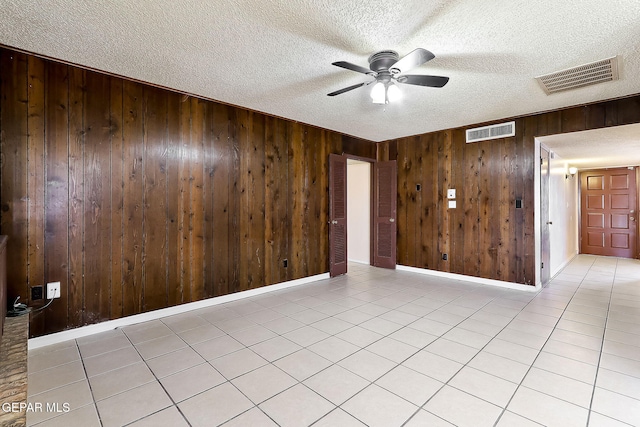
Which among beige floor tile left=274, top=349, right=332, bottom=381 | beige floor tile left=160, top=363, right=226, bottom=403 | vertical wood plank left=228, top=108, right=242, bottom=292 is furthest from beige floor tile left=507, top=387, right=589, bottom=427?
vertical wood plank left=228, top=108, right=242, bottom=292

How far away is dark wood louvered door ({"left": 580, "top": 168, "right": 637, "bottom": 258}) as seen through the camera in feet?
22.5

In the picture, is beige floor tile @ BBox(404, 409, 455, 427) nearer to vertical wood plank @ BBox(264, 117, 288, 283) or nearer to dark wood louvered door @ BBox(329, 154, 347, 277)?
vertical wood plank @ BBox(264, 117, 288, 283)

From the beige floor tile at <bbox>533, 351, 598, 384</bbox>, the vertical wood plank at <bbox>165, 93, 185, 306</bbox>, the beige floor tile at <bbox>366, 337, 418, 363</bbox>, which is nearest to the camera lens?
the beige floor tile at <bbox>533, 351, 598, 384</bbox>

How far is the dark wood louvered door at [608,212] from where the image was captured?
6.85 m

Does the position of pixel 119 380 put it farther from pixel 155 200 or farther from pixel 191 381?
pixel 155 200

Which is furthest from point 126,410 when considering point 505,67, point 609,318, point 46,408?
point 609,318

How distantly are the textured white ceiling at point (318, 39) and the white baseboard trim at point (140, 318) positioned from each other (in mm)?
2489

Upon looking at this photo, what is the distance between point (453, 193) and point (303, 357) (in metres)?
3.94

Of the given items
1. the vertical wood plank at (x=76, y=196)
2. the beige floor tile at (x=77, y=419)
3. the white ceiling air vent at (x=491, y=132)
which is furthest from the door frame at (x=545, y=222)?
the vertical wood plank at (x=76, y=196)

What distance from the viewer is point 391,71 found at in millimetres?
2684

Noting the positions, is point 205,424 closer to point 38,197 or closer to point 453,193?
point 38,197

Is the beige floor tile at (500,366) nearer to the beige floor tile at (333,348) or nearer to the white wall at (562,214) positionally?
the beige floor tile at (333,348)

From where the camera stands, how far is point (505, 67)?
9.19 ft

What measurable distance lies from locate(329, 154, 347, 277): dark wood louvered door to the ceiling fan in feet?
7.83
